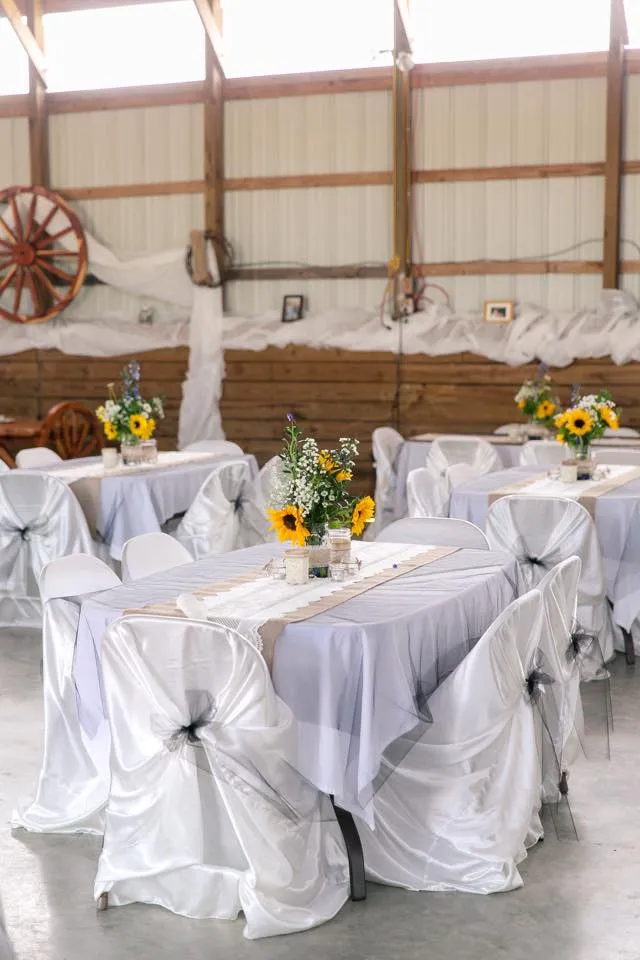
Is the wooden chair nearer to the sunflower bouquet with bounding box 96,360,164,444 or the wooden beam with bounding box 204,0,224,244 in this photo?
the wooden beam with bounding box 204,0,224,244

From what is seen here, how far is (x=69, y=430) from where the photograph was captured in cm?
1073

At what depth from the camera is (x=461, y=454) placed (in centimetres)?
862

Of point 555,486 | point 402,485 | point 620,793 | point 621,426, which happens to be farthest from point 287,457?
point 621,426

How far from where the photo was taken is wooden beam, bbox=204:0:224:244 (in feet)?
35.7

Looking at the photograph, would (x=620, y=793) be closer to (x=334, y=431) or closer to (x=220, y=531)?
(x=220, y=531)

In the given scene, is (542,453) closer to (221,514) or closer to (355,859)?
(221,514)

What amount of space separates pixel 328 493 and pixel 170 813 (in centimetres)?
110

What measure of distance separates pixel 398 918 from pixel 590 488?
3.26 meters

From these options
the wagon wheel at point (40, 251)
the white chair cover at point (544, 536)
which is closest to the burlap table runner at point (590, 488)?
the white chair cover at point (544, 536)

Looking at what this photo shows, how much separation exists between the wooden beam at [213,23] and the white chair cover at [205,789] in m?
8.50

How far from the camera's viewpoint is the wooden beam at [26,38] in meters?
10.9

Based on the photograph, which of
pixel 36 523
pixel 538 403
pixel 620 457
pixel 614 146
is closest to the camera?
pixel 36 523
